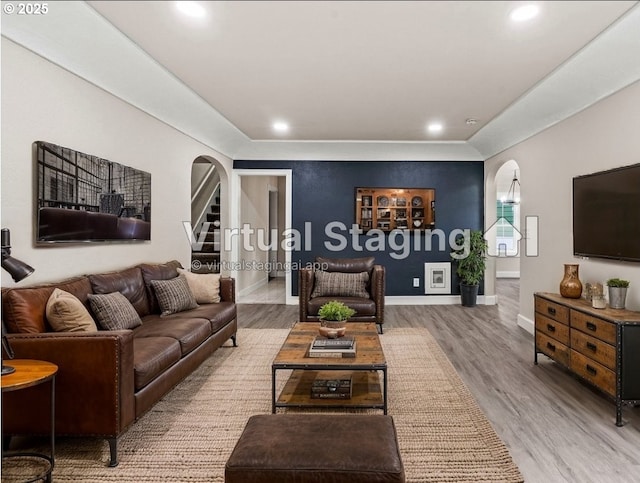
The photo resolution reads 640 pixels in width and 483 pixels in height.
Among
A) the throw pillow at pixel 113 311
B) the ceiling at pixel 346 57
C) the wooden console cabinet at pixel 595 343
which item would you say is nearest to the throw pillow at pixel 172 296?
the throw pillow at pixel 113 311

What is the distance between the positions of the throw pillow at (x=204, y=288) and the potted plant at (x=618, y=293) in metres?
3.59

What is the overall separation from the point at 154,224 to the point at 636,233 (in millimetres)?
4457

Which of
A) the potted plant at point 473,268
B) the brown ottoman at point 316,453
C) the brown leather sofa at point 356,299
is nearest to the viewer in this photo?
the brown ottoman at point 316,453

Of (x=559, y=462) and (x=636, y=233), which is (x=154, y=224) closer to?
(x=559, y=462)

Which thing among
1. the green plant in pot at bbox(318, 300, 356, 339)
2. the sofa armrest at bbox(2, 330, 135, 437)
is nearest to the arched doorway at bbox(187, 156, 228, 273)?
the green plant in pot at bbox(318, 300, 356, 339)

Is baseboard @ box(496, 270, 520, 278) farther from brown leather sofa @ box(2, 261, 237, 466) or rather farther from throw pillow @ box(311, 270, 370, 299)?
brown leather sofa @ box(2, 261, 237, 466)

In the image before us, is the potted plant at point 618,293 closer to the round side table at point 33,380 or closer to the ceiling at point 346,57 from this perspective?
the ceiling at point 346,57

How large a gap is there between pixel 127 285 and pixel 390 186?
4.73 metres

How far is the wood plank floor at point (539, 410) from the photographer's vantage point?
2.19 m

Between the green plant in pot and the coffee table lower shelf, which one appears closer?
the coffee table lower shelf

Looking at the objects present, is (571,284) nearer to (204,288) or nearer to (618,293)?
(618,293)

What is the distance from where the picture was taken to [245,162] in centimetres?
693

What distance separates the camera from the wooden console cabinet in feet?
8.77

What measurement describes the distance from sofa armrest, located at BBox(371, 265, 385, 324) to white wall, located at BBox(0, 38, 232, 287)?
246cm
